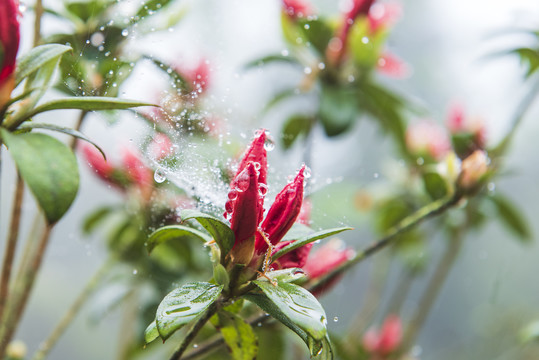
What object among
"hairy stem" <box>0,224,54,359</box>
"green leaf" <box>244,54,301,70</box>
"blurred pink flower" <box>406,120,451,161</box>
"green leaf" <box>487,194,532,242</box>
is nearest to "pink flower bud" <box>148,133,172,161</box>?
"hairy stem" <box>0,224,54,359</box>

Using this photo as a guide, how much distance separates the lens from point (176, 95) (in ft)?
1.89

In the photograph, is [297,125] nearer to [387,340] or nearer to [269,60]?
[269,60]

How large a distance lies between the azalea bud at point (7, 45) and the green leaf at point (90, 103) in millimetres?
30

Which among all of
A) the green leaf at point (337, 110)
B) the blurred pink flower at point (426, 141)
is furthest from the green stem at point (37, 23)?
the blurred pink flower at point (426, 141)

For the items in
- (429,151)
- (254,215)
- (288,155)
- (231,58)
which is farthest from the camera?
(429,151)

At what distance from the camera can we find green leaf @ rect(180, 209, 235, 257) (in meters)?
0.42

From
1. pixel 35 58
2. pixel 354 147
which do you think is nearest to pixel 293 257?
pixel 35 58

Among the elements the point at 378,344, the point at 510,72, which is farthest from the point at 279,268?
the point at 510,72

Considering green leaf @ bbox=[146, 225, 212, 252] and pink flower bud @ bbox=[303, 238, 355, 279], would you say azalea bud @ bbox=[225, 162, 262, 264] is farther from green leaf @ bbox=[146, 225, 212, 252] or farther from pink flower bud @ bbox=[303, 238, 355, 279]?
pink flower bud @ bbox=[303, 238, 355, 279]

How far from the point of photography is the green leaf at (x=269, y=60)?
99 centimetres

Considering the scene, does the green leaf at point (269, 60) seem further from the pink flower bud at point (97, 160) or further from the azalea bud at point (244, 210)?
the azalea bud at point (244, 210)

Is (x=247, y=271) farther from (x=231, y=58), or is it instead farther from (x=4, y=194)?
(x=4, y=194)

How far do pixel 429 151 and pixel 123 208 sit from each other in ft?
2.35

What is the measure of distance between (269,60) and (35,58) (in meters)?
0.60
